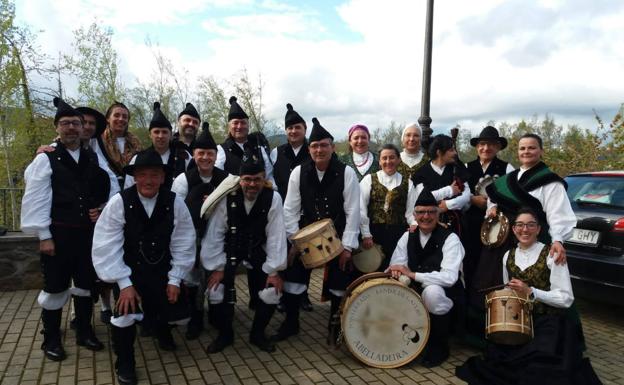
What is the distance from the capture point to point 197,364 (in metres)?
3.86

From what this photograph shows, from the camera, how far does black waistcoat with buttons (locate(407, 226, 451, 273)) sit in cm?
Answer: 413

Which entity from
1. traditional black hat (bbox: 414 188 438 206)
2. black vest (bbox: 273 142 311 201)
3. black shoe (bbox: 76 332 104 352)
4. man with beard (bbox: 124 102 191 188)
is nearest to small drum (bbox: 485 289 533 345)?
traditional black hat (bbox: 414 188 438 206)

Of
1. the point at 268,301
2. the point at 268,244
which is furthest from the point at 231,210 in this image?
the point at 268,301

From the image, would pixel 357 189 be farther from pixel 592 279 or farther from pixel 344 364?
pixel 592 279

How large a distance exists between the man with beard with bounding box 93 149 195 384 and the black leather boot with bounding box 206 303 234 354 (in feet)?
1.29

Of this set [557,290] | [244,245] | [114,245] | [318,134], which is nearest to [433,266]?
[557,290]

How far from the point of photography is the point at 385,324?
3.80m

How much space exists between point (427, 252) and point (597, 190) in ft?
8.43

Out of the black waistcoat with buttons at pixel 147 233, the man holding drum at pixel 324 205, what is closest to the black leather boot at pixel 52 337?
the black waistcoat with buttons at pixel 147 233

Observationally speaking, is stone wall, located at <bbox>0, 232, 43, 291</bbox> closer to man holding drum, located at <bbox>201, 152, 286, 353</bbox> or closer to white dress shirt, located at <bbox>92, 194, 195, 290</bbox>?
white dress shirt, located at <bbox>92, 194, 195, 290</bbox>

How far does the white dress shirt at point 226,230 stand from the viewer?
404 centimetres

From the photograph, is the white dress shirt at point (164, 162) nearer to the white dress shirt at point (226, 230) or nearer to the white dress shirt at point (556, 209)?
the white dress shirt at point (226, 230)

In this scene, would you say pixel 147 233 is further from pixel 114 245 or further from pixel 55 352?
pixel 55 352

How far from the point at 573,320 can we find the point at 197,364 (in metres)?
3.17
